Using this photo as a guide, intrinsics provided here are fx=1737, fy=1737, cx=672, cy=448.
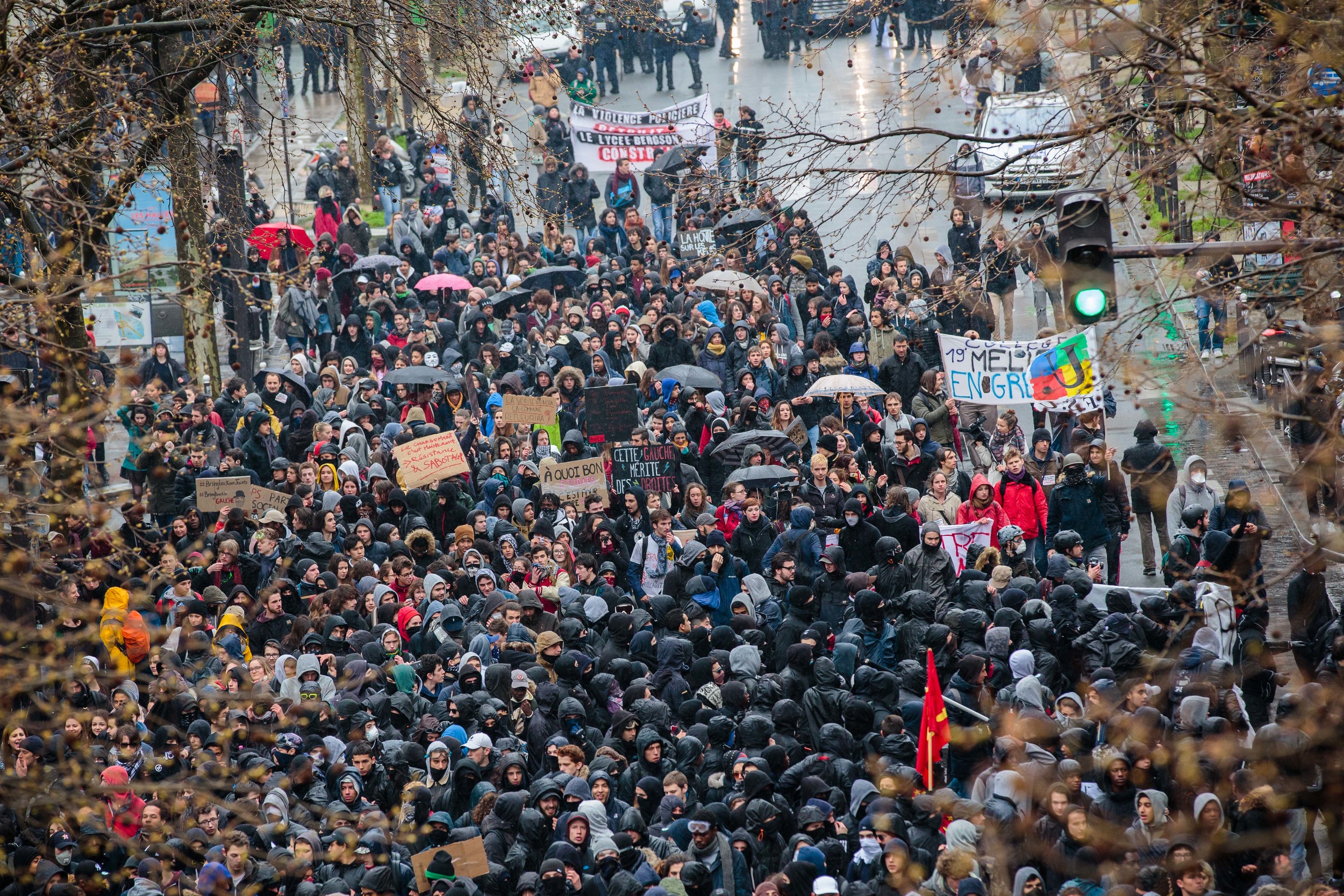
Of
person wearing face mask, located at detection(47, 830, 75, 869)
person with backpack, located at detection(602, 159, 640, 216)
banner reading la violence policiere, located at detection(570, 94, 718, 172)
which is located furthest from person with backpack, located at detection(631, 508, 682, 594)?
person with backpack, located at detection(602, 159, 640, 216)

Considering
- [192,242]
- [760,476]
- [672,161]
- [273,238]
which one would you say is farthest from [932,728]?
[672,161]

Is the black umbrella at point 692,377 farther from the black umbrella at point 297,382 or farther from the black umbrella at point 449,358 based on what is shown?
the black umbrella at point 297,382

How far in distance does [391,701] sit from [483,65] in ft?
16.7

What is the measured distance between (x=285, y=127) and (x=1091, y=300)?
12.2 m

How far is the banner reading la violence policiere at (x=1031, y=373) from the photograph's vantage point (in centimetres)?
1526

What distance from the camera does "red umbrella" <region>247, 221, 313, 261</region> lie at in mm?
21781

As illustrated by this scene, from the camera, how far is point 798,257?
66.7ft

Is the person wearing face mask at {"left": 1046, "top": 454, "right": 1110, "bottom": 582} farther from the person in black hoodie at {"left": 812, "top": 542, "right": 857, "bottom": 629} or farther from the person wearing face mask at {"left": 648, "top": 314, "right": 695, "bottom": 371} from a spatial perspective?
the person wearing face mask at {"left": 648, "top": 314, "right": 695, "bottom": 371}

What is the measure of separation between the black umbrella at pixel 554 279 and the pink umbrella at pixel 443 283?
69 centimetres

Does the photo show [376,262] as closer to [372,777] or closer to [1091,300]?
[372,777]

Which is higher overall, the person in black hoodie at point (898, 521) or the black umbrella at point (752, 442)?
the black umbrella at point (752, 442)

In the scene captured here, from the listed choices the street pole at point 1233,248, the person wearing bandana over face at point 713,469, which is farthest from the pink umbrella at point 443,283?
the street pole at point 1233,248

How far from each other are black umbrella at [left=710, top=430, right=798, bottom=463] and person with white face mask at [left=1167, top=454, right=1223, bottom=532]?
11.1ft

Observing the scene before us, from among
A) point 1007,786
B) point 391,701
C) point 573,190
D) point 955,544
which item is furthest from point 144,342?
point 1007,786
